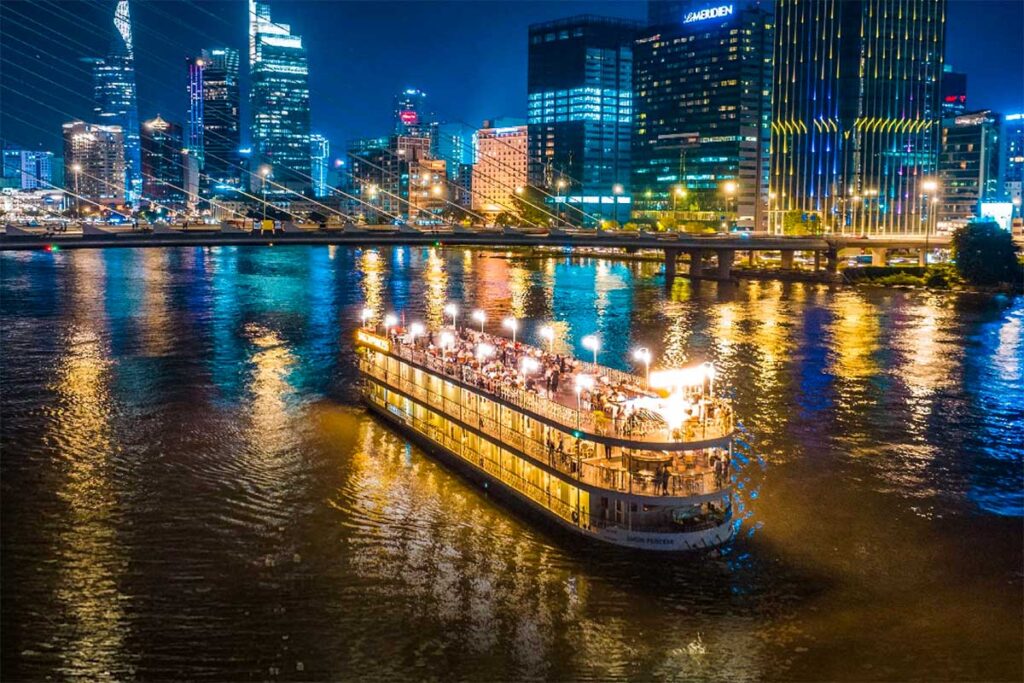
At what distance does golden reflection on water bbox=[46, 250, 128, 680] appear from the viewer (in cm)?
1536

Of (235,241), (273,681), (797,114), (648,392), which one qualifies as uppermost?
(797,114)

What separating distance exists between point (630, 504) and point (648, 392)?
3590mm

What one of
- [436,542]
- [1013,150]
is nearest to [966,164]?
[1013,150]

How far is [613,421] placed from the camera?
19.7 m

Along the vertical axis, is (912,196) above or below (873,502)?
above

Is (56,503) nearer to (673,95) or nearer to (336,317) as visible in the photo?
(336,317)

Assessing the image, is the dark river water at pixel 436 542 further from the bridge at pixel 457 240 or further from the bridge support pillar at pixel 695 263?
the bridge support pillar at pixel 695 263

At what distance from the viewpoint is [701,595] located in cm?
1711

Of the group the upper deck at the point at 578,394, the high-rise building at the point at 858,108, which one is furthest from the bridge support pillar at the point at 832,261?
the upper deck at the point at 578,394

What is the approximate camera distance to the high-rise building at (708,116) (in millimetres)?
140625

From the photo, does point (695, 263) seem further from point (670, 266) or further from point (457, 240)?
point (457, 240)

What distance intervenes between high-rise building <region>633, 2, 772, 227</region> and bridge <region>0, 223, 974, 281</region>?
54545 mm

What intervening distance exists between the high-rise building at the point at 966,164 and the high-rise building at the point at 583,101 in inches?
1965

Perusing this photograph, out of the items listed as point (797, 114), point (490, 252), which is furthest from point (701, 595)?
point (797, 114)
